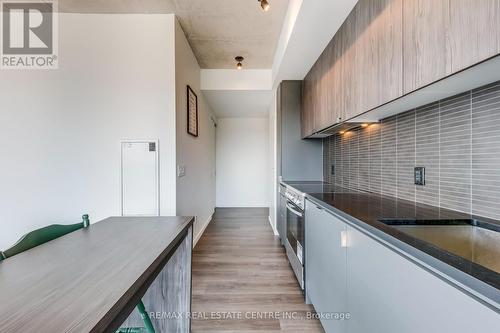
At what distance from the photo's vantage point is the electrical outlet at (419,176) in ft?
4.95

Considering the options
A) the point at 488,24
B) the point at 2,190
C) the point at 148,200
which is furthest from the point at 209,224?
the point at 488,24

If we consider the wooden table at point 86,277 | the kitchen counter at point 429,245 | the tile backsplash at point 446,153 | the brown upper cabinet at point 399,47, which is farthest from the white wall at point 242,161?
the wooden table at point 86,277

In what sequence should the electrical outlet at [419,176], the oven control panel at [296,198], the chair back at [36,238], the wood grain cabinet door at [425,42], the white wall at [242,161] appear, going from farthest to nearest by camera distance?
the white wall at [242,161]
the oven control panel at [296,198]
the electrical outlet at [419,176]
the chair back at [36,238]
the wood grain cabinet door at [425,42]

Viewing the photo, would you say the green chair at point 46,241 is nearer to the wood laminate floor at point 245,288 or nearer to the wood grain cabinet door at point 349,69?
the wood laminate floor at point 245,288

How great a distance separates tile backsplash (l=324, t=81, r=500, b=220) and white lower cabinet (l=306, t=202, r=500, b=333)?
609 mm

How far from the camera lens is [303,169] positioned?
3.35 meters

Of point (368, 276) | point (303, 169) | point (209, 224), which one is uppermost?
point (303, 169)

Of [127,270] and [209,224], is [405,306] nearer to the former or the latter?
[127,270]

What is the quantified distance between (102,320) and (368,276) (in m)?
0.99

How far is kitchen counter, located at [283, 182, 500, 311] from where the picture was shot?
1.79 ft

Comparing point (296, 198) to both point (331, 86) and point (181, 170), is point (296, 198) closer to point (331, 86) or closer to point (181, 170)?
point (331, 86)

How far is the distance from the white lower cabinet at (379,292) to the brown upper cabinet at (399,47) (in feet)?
2.42

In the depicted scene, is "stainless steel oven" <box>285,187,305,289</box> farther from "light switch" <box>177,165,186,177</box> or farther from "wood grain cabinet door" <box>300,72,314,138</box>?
"light switch" <box>177,165,186,177</box>

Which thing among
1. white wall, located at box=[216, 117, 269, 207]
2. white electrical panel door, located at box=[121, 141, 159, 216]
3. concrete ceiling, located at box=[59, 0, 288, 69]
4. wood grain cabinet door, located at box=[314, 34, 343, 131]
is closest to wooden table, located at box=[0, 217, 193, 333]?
white electrical panel door, located at box=[121, 141, 159, 216]
